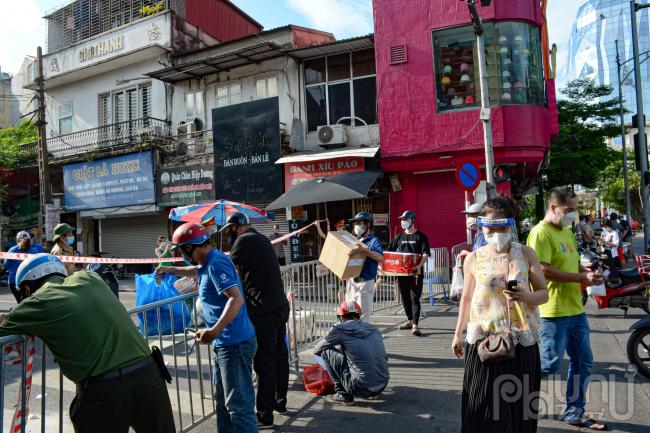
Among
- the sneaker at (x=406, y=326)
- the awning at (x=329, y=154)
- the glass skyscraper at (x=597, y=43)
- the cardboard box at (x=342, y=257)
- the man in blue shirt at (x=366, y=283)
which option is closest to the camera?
the cardboard box at (x=342, y=257)

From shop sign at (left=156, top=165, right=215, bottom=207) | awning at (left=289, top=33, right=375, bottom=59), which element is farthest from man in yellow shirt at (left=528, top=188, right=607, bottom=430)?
shop sign at (left=156, top=165, right=215, bottom=207)

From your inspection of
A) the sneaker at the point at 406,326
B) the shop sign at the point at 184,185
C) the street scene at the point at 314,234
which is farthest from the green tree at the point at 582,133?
the sneaker at the point at 406,326

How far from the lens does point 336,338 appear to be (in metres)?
4.91

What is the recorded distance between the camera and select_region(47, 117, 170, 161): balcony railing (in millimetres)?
19219

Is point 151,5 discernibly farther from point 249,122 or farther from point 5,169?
point 5,169

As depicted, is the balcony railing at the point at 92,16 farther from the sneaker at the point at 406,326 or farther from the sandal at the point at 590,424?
the sandal at the point at 590,424

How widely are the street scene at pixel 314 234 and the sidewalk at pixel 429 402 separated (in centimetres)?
4

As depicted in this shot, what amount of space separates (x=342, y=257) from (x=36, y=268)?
364 centimetres

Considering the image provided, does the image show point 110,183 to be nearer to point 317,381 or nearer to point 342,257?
point 342,257

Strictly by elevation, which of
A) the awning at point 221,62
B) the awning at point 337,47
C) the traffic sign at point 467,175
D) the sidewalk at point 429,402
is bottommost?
the sidewalk at point 429,402

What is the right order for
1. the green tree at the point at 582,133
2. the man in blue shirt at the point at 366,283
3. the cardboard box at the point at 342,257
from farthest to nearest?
the green tree at the point at 582,133, the man in blue shirt at the point at 366,283, the cardboard box at the point at 342,257

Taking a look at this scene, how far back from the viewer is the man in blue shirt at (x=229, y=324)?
3.47 meters

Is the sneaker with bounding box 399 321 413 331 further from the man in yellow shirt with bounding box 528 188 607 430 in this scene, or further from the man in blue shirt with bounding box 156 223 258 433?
the man in blue shirt with bounding box 156 223 258 433

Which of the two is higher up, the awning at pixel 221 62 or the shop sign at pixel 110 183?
the awning at pixel 221 62
